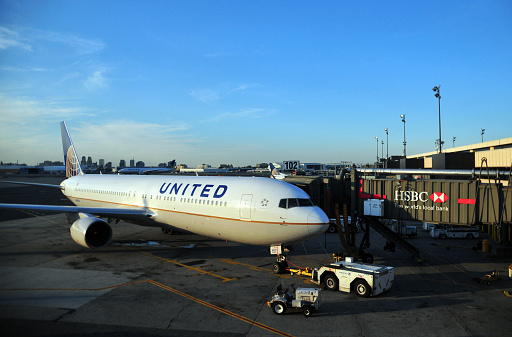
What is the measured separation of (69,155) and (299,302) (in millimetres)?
38877

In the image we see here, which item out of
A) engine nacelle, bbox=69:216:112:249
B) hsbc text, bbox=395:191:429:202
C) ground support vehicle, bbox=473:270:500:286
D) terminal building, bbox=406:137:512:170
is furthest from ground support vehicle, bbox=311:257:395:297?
terminal building, bbox=406:137:512:170

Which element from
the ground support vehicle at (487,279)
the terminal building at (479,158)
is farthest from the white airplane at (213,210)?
the terminal building at (479,158)

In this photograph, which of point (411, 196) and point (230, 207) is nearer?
point (230, 207)

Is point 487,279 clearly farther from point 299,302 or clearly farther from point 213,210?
point 213,210

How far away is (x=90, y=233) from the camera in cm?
2305

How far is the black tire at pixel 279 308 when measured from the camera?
45.6 feet

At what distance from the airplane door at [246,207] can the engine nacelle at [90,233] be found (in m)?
10.1

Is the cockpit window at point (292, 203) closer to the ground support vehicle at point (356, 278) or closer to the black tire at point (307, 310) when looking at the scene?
the ground support vehicle at point (356, 278)

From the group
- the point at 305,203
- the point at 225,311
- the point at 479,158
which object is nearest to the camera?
the point at 225,311

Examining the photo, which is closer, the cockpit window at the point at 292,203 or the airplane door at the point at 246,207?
the cockpit window at the point at 292,203

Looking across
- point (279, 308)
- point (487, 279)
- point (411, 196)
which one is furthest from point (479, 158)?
point (279, 308)

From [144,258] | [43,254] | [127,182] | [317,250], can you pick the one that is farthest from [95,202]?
[317,250]

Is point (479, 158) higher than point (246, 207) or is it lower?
higher

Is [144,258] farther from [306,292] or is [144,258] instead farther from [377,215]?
[377,215]
